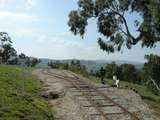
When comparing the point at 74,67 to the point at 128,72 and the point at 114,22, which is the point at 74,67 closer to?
the point at 114,22

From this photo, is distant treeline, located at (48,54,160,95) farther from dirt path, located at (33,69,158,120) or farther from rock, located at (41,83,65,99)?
rock, located at (41,83,65,99)

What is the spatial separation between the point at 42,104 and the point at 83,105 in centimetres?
232

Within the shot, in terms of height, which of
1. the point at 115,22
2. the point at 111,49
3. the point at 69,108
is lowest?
the point at 69,108

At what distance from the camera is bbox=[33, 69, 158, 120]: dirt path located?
19375 millimetres

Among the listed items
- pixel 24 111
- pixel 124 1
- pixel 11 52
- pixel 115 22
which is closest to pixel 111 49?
pixel 115 22

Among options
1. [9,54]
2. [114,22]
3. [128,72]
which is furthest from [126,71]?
[114,22]

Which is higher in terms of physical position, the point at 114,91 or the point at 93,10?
the point at 93,10

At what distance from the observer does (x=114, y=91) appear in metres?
29.5

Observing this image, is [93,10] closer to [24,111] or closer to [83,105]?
[83,105]

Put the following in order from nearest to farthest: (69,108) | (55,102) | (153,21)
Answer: (69,108) < (55,102) < (153,21)

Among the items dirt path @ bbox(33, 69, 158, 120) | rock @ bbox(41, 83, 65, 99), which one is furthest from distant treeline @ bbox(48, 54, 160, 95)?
rock @ bbox(41, 83, 65, 99)

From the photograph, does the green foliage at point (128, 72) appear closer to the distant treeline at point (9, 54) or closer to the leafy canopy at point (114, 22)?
the distant treeline at point (9, 54)

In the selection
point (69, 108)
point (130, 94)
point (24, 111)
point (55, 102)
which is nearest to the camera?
point (24, 111)

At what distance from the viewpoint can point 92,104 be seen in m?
22.2
